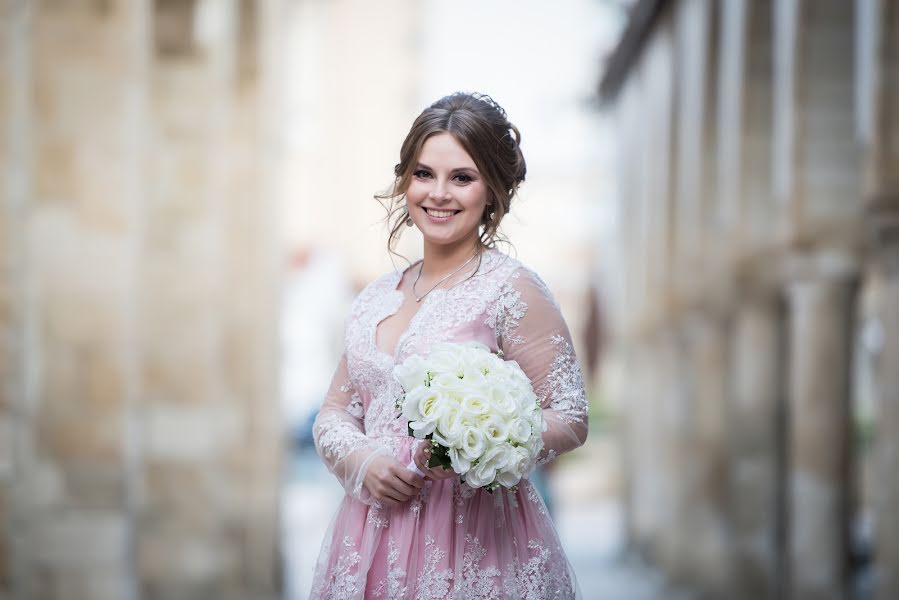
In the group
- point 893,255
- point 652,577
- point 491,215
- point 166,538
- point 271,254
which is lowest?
point 652,577

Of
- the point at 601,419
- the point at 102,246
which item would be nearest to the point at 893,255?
the point at 102,246

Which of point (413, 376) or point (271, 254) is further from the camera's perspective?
point (271, 254)

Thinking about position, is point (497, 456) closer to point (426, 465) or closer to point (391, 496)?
point (426, 465)

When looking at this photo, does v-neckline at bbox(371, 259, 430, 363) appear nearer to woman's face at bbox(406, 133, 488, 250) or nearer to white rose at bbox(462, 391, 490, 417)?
woman's face at bbox(406, 133, 488, 250)

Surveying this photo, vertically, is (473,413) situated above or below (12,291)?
above

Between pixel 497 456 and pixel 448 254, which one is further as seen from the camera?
pixel 448 254

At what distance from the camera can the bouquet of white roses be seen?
2750mm

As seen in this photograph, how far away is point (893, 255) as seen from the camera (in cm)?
672

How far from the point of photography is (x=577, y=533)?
18188mm

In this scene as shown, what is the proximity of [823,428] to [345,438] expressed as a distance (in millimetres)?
6575

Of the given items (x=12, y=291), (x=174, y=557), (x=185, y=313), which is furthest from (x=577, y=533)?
(x=12, y=291)

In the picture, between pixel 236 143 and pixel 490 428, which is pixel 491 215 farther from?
pixel 236 143

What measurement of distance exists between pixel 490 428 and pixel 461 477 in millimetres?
137

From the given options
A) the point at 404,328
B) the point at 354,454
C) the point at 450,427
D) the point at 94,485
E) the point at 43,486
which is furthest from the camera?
the point at 94,485
